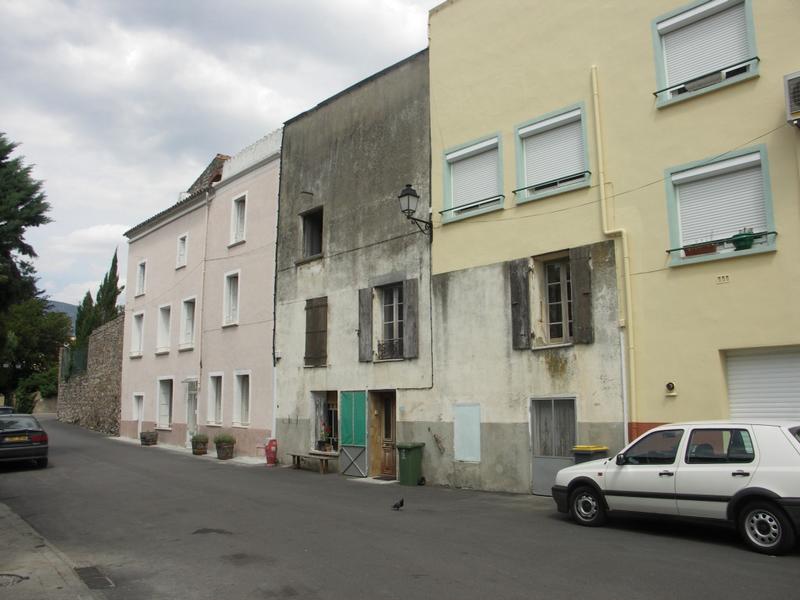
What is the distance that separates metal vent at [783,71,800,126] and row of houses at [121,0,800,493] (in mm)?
45

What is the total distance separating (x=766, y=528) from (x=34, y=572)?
820 cm

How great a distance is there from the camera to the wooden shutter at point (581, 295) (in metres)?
12.4

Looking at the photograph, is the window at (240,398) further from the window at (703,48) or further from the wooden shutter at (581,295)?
the window at (703,48)

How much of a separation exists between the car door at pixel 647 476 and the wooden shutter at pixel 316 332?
10.9 metres

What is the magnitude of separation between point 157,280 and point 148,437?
23.3 feet

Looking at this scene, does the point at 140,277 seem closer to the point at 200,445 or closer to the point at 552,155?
the point at 200,445

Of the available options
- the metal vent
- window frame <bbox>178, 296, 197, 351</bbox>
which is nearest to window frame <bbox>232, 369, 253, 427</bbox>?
window frame <bbox>178, 296, 197, 351</bbox>

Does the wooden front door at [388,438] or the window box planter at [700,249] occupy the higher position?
the window box planter at [700,249]

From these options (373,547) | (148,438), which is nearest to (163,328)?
(148,438)

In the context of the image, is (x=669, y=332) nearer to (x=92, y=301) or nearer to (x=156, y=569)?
(x=156, y=569)

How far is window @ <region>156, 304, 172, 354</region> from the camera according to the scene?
2845 cm

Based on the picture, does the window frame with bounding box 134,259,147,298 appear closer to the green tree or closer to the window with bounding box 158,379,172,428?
the window with bounding box 158,379,172,428

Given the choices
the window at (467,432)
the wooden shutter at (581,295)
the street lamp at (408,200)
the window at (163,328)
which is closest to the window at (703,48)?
the wooden shutter at (581,295)

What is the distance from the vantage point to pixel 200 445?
2297 centimetres
